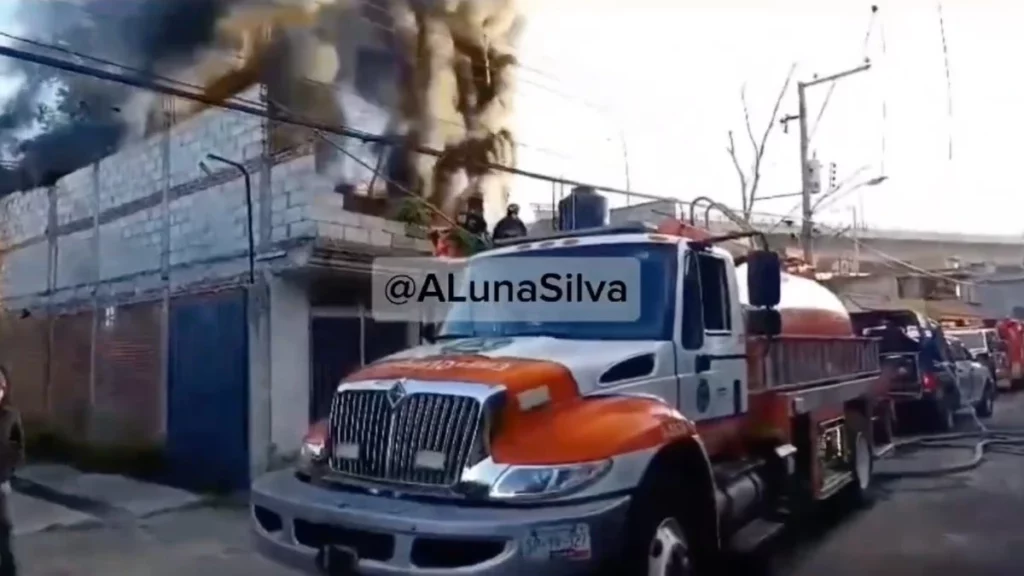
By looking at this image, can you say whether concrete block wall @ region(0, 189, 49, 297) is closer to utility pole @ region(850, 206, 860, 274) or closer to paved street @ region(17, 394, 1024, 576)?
paved street @ region(17, 394, 1024, 576)

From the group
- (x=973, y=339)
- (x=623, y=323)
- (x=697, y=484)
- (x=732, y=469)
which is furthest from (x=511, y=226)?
(x=973, y=339)

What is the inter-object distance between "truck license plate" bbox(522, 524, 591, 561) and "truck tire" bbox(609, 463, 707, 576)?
29 cm

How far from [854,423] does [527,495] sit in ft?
17.7

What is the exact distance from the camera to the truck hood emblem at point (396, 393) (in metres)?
4.30

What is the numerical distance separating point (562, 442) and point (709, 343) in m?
1.63

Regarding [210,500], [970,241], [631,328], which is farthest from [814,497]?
[970,241]

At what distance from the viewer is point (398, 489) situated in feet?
13.8

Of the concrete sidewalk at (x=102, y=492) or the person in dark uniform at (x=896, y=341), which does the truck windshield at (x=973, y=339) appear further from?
the concrete sidewalk at (x=102, y=492)

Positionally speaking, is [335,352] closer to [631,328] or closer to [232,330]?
[232,330]

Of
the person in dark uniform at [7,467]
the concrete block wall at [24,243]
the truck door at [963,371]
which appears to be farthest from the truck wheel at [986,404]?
the person in dark uniform at [7,467]

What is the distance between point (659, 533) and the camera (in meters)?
4.34

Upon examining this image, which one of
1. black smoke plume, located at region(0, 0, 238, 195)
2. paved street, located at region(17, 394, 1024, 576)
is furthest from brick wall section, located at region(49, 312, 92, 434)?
black smoke plume, located at region(0, 0, 238, 195)

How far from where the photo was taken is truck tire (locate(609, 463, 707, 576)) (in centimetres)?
414

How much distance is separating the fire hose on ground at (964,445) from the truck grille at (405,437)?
697 cm
